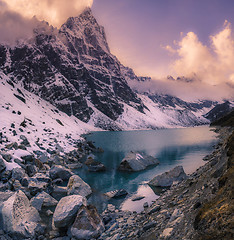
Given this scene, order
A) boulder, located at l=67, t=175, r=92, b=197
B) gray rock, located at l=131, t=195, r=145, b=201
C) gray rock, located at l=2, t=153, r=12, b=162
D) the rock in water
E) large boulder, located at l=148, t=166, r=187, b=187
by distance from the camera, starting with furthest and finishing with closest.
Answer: large boulder, located at l=148, t=166, r=187, b=187, gray rock, located at l=2, t=153, r=12, b=162, boulder, located at l=67, t=175, r=92, b=197, gray rock, located at l=131, t=195, r=145, b=201, the rock in water

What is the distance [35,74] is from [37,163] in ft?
624

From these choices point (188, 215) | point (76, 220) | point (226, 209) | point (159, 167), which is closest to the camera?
point (226, 209)

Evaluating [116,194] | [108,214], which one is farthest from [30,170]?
[108,214]

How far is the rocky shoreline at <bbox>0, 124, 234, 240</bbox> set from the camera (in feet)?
20.5

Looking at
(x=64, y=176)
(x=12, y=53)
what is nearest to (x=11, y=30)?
(x=12, y=53)

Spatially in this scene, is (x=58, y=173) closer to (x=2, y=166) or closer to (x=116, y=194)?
(x=2, y=166)

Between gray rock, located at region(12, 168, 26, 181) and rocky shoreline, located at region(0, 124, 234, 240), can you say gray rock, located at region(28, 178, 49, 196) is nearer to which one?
rocky shoreline, located at region(0, 124, 234, 240)

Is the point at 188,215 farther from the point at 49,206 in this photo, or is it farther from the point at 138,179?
the point at 138,179

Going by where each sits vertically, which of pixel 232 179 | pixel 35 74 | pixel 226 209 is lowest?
pixel 226 209

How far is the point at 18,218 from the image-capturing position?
1071cm

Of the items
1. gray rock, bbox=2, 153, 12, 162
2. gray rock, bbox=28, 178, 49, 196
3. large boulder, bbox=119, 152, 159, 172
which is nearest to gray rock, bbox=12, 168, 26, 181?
gray rock, bbox=28, 178, 49, 196

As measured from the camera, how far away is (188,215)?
7.58 meters

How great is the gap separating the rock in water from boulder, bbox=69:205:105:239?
8.80 ft

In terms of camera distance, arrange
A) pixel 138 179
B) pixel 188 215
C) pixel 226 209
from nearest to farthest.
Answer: pixel 226 209, pixel 188 215, pixel 138 179
